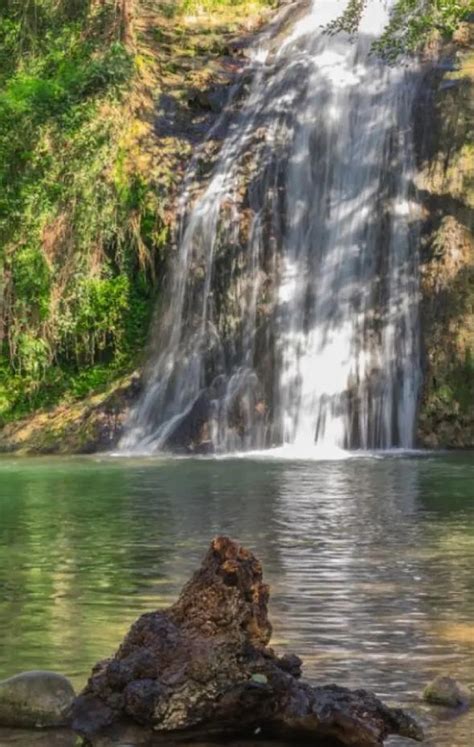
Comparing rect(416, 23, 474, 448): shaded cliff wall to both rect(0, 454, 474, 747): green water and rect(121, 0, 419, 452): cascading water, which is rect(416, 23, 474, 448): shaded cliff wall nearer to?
rect(121, 0, 419, 452): cascading water

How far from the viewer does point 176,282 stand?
32.0 m

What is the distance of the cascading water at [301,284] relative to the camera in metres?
28.8

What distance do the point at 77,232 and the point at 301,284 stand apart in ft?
16.4

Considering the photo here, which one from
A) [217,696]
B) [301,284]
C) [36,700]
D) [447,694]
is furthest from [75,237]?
[217,696]

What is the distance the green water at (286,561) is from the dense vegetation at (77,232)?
10.1 meters

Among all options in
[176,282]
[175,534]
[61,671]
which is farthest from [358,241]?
[61,671]

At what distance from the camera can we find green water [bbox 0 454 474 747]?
816 cm

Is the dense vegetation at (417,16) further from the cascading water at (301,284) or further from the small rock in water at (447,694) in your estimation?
the small rock in water at (447,694)

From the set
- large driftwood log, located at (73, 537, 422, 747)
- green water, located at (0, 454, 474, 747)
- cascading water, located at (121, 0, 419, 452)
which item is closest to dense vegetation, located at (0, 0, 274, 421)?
cascading water, located at (121, 0, 419, 452)

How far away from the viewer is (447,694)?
6918 millimetres

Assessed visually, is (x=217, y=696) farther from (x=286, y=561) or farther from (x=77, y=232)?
(x=77, y=232)

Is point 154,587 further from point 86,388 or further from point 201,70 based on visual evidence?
point 201,70

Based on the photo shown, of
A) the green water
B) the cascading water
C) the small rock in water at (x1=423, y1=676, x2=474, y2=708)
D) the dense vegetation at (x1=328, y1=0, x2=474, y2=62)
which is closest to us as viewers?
the small rock in water at (x1=423, y1=676, x2=474, y2=708)

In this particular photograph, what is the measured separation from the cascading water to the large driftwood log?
21.5 metres
